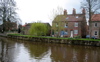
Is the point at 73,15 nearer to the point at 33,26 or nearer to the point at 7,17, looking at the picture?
the point at 33,26

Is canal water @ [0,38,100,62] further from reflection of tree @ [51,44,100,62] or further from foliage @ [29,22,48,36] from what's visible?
foliage @ [29,22,48,36]

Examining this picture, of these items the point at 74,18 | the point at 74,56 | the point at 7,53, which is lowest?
the point at 74,56

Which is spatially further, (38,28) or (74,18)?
(74,18)

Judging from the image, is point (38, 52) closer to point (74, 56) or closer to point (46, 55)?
point (46, 55)

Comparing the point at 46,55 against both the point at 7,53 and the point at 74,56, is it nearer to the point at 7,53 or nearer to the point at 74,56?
the point at 74,56

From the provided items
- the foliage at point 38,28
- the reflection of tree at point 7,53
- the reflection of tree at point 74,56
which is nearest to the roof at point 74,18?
the foliage at point 38,28

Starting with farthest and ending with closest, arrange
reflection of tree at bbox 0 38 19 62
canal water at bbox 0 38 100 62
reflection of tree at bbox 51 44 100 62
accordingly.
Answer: reflection of tree at bbox 51 44 100 62 → canal water at bbox 0 38 100 62 → reflection of tree at bbox 0 38 19 62


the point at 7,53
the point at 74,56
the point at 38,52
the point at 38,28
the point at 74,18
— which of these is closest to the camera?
the point at 74,56

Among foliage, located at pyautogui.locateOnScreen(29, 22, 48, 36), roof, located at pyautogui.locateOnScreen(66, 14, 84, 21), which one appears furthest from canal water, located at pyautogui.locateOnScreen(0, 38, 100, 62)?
roof, located at pyautogui.locateOnScreen(66, 14, 84, 21)

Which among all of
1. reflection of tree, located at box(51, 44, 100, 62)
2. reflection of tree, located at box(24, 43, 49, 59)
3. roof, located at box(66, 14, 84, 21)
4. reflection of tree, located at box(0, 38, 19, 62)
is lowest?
reflection of tree, located at box(51, 44, 100, 62)

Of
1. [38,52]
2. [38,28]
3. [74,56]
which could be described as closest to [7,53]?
[38,52]

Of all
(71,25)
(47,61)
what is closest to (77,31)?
(71,25)

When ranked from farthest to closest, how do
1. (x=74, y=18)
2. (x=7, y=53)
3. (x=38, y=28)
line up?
(x=74, y=18) < (x=38, y=28) < (x=7, y=53)

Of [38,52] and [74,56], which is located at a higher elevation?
[38,52]
